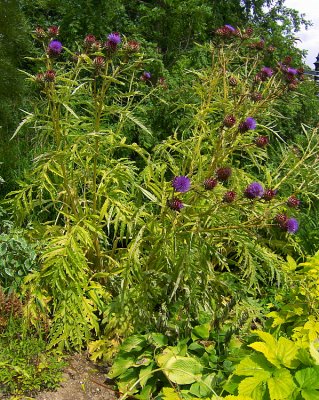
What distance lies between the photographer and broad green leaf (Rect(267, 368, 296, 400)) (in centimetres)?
177

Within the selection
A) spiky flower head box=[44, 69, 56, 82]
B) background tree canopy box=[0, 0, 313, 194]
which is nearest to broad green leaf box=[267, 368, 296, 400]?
spiky flower head box=[44, 69, 56, 82]

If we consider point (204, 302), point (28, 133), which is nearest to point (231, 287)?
point (204, 302)

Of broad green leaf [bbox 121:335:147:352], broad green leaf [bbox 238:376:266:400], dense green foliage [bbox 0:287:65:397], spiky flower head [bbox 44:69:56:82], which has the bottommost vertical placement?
dense green foliage [bbox 0:287:65:397]

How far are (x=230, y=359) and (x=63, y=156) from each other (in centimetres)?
115

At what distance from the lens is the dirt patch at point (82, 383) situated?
2.47m

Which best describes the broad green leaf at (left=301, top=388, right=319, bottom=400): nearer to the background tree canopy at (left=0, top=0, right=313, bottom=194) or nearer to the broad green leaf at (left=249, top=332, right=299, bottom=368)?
the broad green leaf at (left=249, top=332, right=299, bottom=368)

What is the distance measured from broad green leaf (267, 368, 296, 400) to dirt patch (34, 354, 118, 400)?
3.20 ft

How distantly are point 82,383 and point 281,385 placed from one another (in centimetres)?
111

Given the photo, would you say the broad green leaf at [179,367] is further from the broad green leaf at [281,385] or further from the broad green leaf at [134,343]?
the broad green leaf at [281,385]

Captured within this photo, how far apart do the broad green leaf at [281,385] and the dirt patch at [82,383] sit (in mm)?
975

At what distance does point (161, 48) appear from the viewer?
530 cm

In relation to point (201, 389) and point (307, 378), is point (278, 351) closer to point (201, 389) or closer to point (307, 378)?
point (307, 378)

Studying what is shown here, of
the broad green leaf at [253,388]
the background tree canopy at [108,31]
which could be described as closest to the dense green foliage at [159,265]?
the broad green leaf at [253,388]

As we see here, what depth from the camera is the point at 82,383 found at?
259 cm
